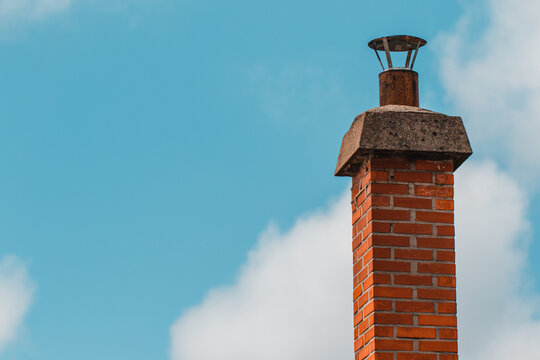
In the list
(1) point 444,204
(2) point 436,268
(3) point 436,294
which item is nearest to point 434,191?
(1) point 444,204

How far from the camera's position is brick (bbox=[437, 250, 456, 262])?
5.29 m

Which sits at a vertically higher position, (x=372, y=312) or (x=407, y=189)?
(x=407, y=189)

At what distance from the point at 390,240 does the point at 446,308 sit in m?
0.49

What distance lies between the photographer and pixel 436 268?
207 inches

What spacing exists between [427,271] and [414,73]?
1325 millimetres

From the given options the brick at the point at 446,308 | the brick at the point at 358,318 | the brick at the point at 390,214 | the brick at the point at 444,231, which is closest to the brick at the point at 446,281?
the brick at the point at 446,308

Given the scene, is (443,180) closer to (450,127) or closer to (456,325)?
(450,127)

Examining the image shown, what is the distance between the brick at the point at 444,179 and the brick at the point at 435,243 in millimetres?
342

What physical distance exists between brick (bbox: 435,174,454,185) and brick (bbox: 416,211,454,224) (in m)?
0.19

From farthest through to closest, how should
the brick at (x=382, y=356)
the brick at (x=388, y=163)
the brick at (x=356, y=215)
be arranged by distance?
the brick at (x=356, y=215) < the brick at (x=388, y=163) < the brick at (x=382, y=356)

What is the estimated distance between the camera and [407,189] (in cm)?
536

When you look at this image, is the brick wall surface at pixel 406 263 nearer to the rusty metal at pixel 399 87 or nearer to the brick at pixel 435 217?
the brick at pixel 435 217

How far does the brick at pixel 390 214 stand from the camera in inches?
208

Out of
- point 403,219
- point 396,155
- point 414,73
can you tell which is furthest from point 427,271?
point 414,73
